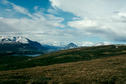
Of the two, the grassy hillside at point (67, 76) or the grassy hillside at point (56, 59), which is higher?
the grassy hillside at point (67, 76)

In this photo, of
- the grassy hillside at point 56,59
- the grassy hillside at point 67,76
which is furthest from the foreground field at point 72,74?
the grassy hillside at point 56,59

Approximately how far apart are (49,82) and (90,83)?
22.0 feet

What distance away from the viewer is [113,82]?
2350 cm

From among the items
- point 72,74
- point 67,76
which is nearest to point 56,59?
point 72,74

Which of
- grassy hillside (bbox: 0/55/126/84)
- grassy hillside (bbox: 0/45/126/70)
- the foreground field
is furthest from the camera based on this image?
grassy hillside (bbox: 0/45/126/70)

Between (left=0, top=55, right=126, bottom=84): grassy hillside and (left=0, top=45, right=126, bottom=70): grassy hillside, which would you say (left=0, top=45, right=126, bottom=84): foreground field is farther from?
(left=0, top=45, right=126, bottom=70): grassy hillside

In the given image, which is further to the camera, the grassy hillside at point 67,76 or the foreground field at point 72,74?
the foreground field at point 72,74

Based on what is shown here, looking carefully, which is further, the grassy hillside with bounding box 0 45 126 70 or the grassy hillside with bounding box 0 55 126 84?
the grassy hillside with bounding box 0 45 126 70

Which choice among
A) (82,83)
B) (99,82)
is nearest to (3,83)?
(82,83)

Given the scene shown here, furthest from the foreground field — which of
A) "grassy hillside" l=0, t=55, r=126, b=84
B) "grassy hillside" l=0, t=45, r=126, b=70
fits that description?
"grassy hillside" l=0, t=45, r=126, b=70

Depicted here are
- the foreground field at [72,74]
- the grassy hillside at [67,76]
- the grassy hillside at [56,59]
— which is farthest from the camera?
the grassy hillside at [56,59]

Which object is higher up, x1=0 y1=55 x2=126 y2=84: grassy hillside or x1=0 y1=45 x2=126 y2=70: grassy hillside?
x1=0 y1=55 x2=126 y2=84: grassy hillside

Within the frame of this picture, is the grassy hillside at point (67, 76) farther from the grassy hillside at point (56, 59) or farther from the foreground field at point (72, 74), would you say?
the grassy hillside at point (56, 59)

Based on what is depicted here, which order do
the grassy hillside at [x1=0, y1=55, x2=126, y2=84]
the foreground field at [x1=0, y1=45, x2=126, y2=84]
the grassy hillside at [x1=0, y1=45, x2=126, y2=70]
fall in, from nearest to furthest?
1. the grassy hillside at [x1=0, y1=55, x2=126, y2=84]
2. the foreground field at [x1=0, y1=45, x2=126, y2=84]
3. the grassy hillside at [x1=0, y1=45, x2=126, y2=70]
